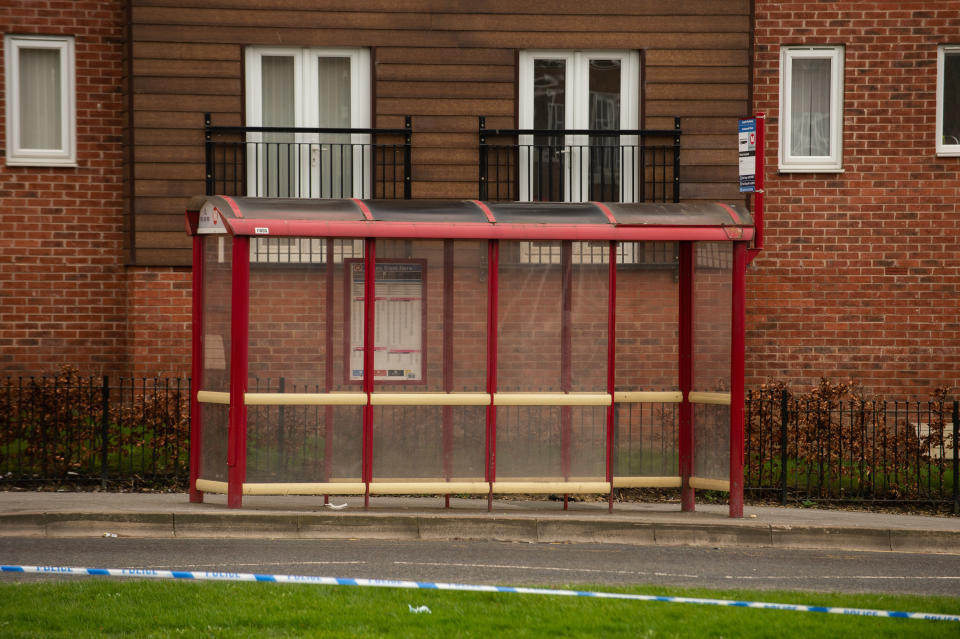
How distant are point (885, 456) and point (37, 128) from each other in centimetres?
1150

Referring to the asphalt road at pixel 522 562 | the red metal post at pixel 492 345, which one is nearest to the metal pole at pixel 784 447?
the asphalt road at pixel 522 562

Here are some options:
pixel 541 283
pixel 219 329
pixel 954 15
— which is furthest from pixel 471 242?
pixel 954 15

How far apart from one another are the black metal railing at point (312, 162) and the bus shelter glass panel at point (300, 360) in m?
5.43

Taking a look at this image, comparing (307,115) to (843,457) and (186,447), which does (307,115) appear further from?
(843,457)

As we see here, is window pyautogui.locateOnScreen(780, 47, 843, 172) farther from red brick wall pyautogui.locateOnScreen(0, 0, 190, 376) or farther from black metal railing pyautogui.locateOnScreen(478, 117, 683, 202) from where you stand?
red brick wall pyautogui.locateOnScreen(0, 0, 190, 376)

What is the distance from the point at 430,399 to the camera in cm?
1107

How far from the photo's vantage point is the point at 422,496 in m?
12.6

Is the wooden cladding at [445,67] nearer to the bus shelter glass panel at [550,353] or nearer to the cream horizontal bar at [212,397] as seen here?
the cream horizontal bar at [212,397]

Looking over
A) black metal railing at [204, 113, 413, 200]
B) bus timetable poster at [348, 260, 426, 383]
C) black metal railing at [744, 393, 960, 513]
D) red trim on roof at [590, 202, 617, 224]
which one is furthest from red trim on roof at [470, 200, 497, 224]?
black metal railing at [204, 113, 413, 200]

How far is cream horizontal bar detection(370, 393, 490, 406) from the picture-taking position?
36.1ft

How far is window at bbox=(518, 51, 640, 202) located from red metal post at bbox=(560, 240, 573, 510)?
561 centimetres

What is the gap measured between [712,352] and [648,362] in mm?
592

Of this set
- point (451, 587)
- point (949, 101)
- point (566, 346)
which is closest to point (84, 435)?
point (566, 346)

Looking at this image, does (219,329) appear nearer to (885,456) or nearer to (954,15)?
(885,456)
